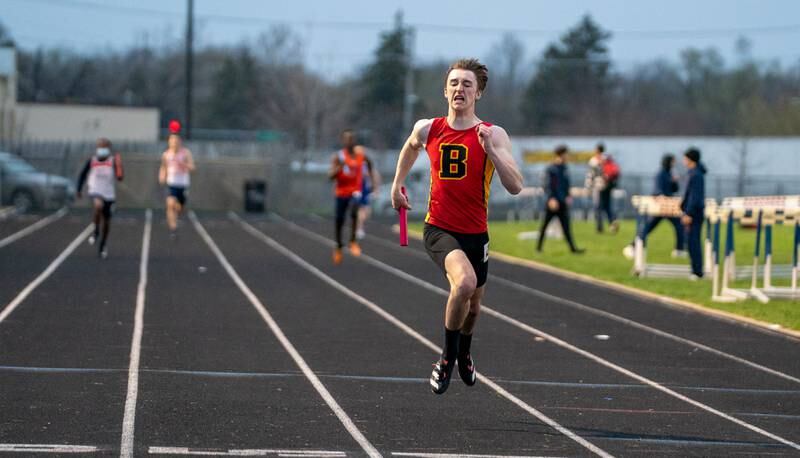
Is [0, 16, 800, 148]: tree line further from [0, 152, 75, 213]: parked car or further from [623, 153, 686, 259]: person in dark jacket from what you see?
[623, 153, 686, 259]: person in dark jacket

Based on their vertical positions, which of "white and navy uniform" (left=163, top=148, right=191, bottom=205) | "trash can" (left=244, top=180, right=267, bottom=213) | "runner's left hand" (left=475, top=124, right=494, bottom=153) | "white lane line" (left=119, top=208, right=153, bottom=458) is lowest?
"trash can" (left=244, top=180, right=267, bottom=213)

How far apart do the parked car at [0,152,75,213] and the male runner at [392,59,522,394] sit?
3217cm

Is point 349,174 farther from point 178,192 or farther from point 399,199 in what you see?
point 399,199

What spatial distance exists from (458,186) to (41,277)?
35.2 feet

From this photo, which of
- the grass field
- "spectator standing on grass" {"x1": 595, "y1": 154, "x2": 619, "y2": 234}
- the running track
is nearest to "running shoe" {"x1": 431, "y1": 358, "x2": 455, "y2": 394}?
the running track

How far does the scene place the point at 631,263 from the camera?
2361cm

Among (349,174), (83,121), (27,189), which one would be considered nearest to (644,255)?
(349,174)

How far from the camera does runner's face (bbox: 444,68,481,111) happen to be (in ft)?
27.3

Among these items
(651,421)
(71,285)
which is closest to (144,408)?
(651,421)

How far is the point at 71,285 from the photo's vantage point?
16.8 meters

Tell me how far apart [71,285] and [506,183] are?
9906 millimetres

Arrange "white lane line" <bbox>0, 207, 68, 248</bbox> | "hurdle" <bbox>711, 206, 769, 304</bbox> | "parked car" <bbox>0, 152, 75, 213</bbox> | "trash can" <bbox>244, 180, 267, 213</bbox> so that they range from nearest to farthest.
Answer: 1. "hurdle" <bbox>711, 206, 769, 304</bbox>
2. "white lane line" <bbox>0, 207, 68, 248</bbox>
3. "parked car" <bbox>0, 152, 75, 213</bbox>
4. "trash can" <bbox>244, 180, 267, 213</bbox>

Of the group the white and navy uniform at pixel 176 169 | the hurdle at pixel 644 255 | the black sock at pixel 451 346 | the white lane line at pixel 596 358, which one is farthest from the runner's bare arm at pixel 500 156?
the white and navy uniform at pixel 176 169

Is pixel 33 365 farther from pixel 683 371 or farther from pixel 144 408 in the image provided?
→ pixel 683 371
